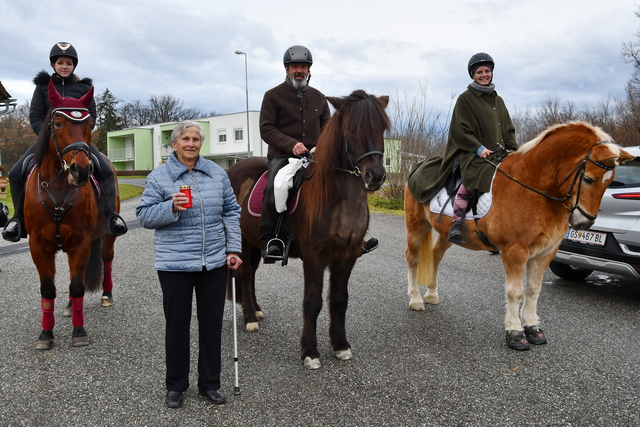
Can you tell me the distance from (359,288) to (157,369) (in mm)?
3618

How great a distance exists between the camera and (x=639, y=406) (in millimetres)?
3494

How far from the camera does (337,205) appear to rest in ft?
14.2

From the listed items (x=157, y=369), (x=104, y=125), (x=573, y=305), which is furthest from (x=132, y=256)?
(x=104, y=125)

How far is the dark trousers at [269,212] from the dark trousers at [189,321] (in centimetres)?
124

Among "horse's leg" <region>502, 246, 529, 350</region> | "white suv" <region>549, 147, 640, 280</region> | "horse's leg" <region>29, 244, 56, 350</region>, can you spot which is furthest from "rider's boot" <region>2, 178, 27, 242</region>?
"white suv" <region>549, 147, 640, 280</region>

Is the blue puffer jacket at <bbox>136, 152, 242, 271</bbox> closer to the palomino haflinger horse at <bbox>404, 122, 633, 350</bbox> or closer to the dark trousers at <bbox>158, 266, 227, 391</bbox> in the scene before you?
the dark trousers at <bbox>158, 266, 227, 391</bbox>

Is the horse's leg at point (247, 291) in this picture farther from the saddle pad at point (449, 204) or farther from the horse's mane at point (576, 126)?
the horse's mane at point (576, 126)

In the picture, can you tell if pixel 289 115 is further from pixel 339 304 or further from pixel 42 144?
pixel 42 144

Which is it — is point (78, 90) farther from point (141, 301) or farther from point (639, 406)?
point (639, 406)

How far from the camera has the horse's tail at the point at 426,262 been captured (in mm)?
6297

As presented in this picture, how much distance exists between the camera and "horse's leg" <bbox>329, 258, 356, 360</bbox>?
4453 millimetres

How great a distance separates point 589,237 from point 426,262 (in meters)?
2.14

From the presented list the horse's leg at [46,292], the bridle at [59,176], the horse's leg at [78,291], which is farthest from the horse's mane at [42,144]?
the horse's leg at [78,291]

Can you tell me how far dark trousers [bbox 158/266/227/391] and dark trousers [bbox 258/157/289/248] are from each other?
1.24 meters
